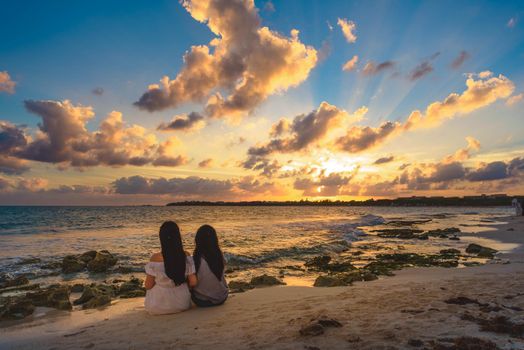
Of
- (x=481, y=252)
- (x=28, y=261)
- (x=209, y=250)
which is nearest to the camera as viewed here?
(x=209, y=250)

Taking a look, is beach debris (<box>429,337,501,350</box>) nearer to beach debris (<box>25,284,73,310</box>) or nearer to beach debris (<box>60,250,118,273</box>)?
beach debris (<box>25,284,73,310</box>)

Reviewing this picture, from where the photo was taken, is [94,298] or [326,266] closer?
[94,298]

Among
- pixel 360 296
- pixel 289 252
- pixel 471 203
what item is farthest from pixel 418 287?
pixel 471 203

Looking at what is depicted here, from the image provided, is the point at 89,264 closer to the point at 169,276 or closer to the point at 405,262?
the point at 169,276

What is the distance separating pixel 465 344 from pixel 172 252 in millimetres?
5585

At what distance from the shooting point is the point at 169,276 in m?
7.56

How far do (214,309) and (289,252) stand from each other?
597 inches

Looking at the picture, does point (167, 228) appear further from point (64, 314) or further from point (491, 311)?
point (491, 311)

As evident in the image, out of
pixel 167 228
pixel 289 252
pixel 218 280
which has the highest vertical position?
pixel 167 228

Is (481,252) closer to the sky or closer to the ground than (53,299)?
closer to the ground

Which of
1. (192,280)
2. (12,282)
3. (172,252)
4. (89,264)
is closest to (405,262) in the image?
(192,280)

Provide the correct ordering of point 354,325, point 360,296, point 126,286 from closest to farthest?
point 354,325 → point 360,296 → point 126,286

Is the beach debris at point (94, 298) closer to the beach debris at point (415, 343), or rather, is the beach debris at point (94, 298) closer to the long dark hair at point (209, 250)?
the long dark hair at point (209, 250)

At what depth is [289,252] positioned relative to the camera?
22703 millimetres
